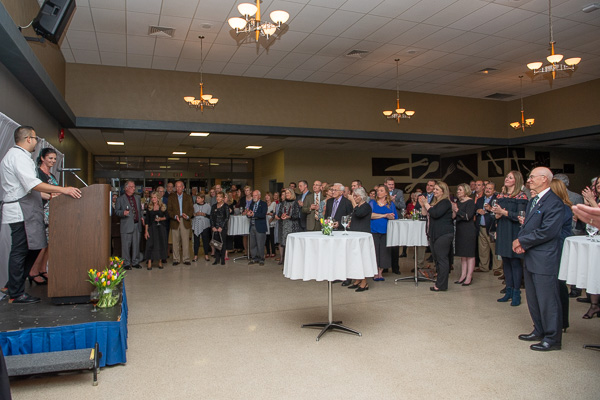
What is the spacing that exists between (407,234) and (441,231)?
0.88 m

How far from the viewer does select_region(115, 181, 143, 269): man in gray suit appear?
872cm

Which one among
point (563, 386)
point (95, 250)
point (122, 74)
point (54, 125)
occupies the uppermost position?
point (122, 74)

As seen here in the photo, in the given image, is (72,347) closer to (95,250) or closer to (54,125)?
(95,250)

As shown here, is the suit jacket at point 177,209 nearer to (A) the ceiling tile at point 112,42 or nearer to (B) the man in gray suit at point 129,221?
(B) the man in gray suit at point 129,221

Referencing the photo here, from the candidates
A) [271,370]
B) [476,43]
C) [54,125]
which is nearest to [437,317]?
[271,370]

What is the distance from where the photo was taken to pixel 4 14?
427 cm

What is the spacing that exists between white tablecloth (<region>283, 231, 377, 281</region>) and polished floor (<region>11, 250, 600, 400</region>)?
2.21ft

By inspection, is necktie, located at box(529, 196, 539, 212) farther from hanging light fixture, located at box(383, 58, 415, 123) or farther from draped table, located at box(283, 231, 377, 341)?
hanging light fixture, located at box(383, 58, 415, 123)

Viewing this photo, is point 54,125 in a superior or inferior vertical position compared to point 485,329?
superior

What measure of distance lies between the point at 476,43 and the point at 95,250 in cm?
887

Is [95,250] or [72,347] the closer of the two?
[72,347]

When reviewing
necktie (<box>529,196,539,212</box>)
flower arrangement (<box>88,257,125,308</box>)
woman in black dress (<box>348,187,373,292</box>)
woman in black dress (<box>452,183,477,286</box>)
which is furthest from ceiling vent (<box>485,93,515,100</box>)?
flower arrangement (<box>88,257,125,308</box>)

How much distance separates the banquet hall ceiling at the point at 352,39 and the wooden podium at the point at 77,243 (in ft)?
15.1

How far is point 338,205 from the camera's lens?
6871 mm
